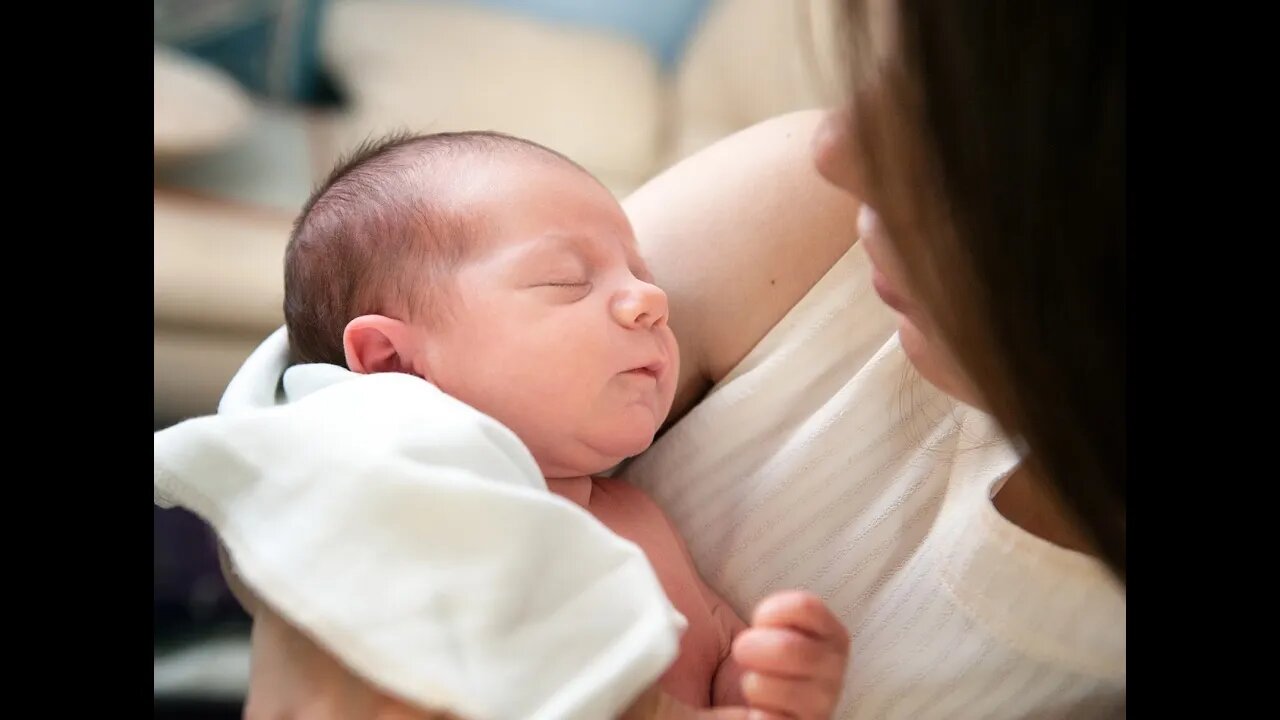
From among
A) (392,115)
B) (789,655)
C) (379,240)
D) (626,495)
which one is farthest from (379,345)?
(392,115)

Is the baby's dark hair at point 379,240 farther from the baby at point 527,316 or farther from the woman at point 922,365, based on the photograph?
the woman at point 922,365

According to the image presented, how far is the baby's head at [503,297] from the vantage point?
1.99ft

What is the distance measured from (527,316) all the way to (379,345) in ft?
0.36

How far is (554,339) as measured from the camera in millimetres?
601

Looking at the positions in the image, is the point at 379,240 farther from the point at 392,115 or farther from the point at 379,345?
the point at 392,115

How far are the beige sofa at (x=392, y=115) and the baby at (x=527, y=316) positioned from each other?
0.54 metres

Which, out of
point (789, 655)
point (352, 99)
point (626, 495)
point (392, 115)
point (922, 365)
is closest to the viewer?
point (789, 655)

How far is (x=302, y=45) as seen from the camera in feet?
6.86

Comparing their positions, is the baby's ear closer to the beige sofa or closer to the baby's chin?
the baby's chin

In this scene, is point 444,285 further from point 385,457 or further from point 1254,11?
point 1254,11

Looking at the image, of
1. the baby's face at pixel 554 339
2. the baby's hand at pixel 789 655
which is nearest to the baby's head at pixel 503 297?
the baby's face at pixel 554 339
